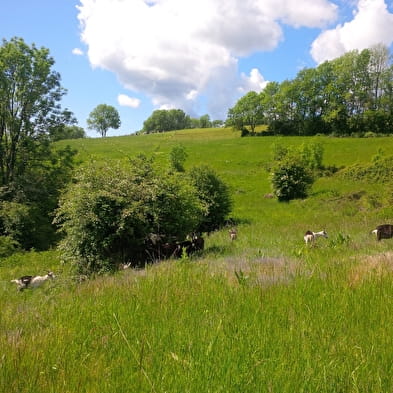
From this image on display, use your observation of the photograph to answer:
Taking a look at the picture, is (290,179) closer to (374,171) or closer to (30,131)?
(374,171)

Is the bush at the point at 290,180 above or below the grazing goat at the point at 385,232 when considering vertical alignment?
above

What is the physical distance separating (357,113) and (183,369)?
279 ft

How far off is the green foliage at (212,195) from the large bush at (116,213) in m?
8.83

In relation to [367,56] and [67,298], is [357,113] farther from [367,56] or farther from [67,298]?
[67,298]

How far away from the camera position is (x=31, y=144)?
26.0 metres

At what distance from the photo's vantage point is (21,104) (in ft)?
84.7

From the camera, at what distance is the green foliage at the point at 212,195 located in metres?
19.9

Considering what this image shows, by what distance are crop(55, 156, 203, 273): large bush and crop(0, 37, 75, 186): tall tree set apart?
17.6 m

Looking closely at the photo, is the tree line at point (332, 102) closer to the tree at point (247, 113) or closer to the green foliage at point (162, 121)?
the tree at point (247, 113)

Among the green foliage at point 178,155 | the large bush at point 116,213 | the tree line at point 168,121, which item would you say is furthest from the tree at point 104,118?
the large bush at point 116,213

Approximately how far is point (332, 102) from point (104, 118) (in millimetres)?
83710

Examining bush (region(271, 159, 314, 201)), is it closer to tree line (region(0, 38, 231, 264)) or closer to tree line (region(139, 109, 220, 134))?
tree line (region(0, 38, 231, 264))

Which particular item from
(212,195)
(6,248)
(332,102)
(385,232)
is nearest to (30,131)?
(6,248)

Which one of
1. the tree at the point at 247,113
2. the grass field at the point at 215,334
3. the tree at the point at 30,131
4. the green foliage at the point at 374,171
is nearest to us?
the grass field at the point at 215,334
